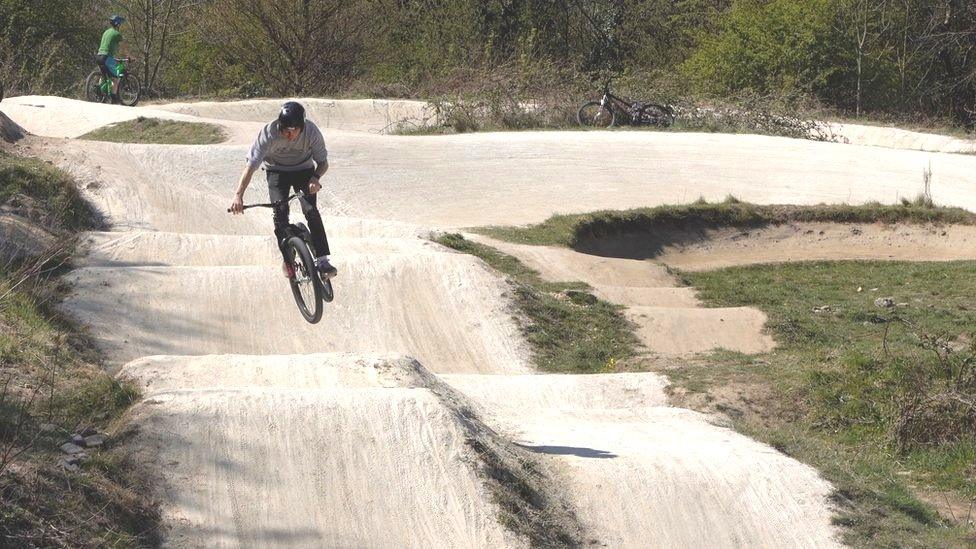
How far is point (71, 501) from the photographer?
224 inches

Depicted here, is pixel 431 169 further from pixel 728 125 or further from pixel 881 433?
pixel 881 433

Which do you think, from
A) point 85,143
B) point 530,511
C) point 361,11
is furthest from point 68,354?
point 361,11

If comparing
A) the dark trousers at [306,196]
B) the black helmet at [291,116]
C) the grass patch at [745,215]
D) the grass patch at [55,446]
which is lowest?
the grass patch at [745,215]

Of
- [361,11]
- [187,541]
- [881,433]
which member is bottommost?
[881,433]

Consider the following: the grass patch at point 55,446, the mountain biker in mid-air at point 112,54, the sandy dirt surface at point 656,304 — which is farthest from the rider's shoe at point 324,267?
the mountain biker in mid-air at point 112,54

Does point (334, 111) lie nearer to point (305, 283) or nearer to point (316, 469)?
point (305, 283)

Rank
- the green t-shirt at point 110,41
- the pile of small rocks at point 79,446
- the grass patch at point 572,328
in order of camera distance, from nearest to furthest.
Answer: the pile of small rocks at point 79,446 < the grass patch at point 572,328 < the green t-shirt at point 110,41

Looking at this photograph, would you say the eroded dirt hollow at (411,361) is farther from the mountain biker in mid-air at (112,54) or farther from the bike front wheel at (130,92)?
the bike front wheel at (130,92)

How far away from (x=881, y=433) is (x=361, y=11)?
28.1 m

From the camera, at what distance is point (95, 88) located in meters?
26.6

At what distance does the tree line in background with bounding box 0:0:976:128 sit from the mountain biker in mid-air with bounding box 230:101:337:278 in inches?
812

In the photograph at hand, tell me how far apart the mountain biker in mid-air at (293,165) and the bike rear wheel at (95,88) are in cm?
1908

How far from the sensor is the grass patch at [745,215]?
18844 mm

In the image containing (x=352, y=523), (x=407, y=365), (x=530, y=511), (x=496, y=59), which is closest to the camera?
(x=352, y=523)
